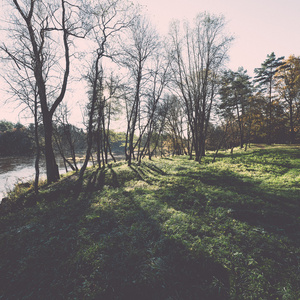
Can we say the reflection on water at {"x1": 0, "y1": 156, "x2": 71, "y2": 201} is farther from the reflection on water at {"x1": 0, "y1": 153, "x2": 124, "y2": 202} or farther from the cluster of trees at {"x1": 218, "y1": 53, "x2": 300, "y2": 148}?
the cluster of trees at {"x1": 218, "y1": 53, "x2": 300, "y2": 148}

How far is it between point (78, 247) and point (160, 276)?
8.49 feet

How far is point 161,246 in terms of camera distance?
164 inches

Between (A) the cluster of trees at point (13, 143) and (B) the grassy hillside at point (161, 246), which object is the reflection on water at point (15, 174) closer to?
(B) the grassy hillside at point (161, 246)

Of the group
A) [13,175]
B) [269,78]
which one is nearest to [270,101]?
[269,78]

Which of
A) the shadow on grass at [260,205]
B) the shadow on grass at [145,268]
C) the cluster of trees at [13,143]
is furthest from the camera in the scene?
the cluster of trees at [13,143]

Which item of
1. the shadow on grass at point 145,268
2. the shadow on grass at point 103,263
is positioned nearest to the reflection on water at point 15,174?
the shadow on grass at point 103,263

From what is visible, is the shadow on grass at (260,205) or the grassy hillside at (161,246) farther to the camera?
the shadow on grass at (260,205)

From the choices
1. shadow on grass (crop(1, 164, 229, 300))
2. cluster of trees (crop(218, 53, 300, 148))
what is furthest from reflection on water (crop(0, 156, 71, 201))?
cluster of trees (crop(218, 53, 300, 148))

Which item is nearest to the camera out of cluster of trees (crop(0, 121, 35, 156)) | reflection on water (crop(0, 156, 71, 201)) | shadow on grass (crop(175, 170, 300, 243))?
shadow on grass (crop(175, 170, 300, 243))

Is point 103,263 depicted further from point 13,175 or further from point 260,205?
point 13,175

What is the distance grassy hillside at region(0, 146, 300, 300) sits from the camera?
3.05m

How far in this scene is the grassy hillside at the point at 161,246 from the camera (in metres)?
3.05

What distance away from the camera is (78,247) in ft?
14.2

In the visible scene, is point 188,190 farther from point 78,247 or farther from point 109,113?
point 109,113
